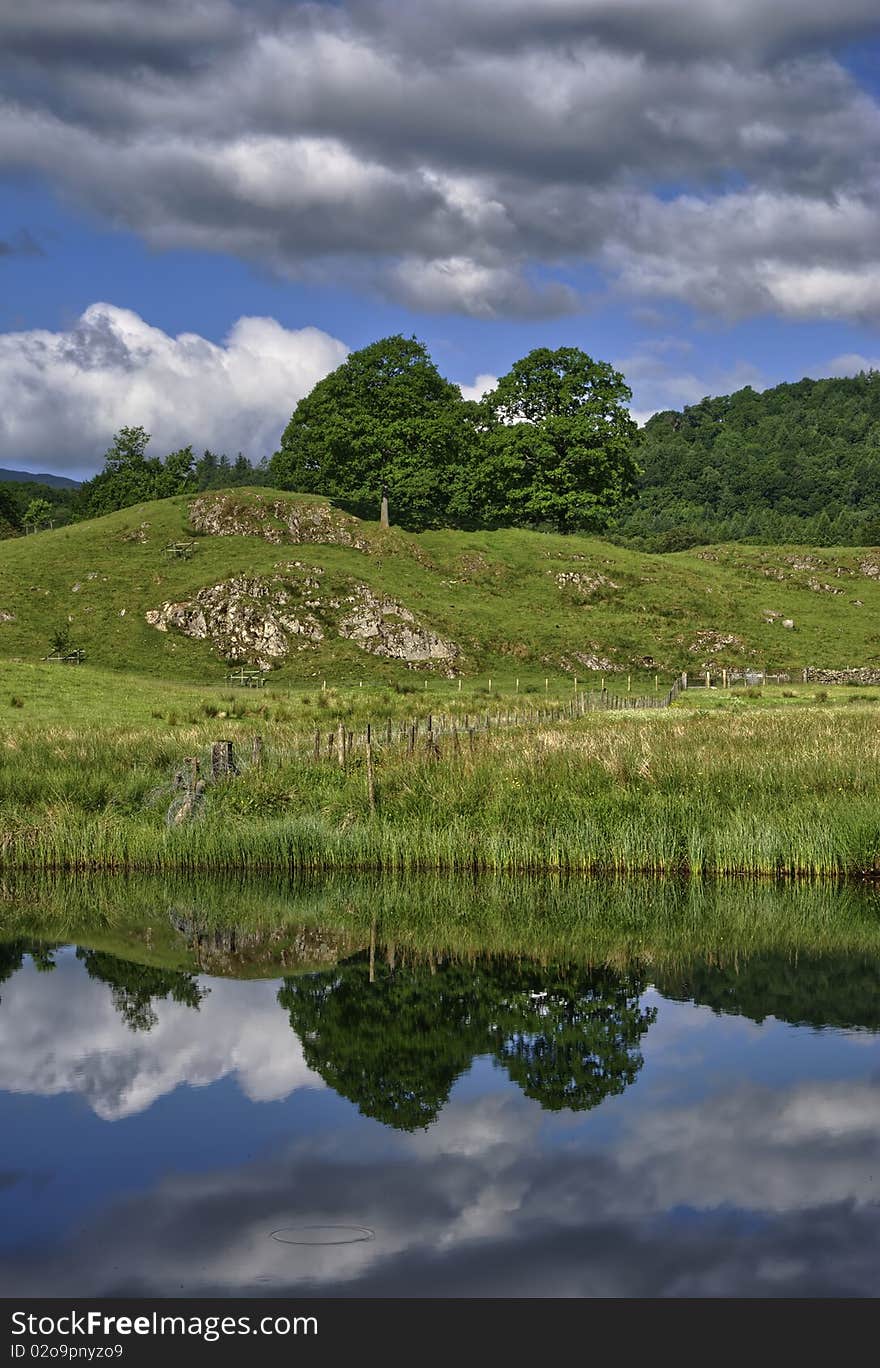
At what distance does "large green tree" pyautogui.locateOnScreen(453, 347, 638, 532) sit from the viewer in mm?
118188

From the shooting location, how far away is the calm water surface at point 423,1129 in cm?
1146

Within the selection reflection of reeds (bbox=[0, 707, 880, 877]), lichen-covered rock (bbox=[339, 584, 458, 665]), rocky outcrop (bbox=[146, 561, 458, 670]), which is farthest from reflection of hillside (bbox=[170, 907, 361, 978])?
lichen-covered rock (bbox=[339, 584, 458, 665])

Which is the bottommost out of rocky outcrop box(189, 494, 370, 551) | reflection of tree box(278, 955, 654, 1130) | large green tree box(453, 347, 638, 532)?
reflection of tree box(278, 955, 654, 1130)

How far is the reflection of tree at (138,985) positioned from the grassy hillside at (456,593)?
56132 millimetres

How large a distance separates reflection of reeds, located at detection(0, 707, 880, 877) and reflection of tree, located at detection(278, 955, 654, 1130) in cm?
644

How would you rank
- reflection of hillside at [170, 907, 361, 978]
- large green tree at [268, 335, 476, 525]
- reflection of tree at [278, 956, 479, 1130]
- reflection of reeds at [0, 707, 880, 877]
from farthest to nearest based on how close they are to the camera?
large green tree at [268, 335, 476, 525]
reflection of reeds at [0, 707, 880, 877]
reflection of hillside at [170, 907, 361, 978]
reflection of tree at [278, 956, 479, 1130]

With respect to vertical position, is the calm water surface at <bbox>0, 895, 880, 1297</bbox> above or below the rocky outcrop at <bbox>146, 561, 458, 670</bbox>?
below

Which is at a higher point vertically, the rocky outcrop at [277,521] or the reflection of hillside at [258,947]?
the rocky outcrop at [277,521]

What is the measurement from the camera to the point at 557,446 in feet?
393

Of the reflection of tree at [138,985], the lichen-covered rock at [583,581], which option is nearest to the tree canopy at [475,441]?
the lichen-covered rock at [583,581]

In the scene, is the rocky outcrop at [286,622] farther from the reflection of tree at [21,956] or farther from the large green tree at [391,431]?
the reflection of tree at [21,956]

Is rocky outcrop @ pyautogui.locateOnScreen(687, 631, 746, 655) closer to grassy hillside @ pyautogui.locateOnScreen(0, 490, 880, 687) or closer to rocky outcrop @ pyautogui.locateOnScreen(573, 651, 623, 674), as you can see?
grassy hillside @ pyautogui.locateOnScreen(0, 490, 880, 687)
